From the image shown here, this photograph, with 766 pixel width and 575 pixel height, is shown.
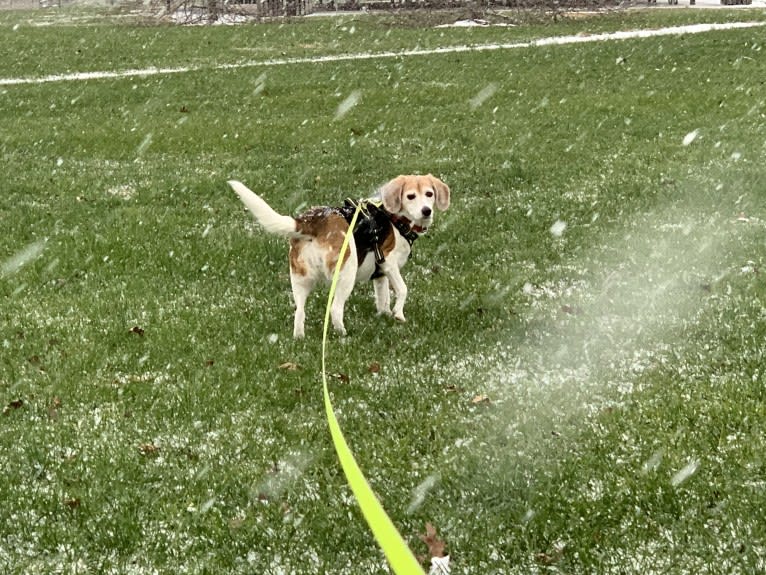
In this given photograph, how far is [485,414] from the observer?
582 centimetres

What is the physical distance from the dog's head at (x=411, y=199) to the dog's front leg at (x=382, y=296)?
702 mm

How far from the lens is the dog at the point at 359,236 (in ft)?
23.1

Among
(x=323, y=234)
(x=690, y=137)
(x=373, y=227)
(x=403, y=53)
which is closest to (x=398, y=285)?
(x=373, y=227)

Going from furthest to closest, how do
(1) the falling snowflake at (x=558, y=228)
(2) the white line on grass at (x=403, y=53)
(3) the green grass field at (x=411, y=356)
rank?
1. (2) the white line on grass at (x=403, y=53)
2. (1) the falling snowflake at (x=558, y=228)
3. (3) the green grass field at (x=411, y=356)

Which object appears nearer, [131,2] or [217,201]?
[217,201]

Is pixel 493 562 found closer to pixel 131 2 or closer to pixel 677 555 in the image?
pixel 677 555

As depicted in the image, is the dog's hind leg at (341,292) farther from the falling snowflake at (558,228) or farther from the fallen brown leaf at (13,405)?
the falling snowflake at (558,228)

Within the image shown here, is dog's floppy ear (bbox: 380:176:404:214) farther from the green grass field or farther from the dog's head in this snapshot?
the green grass field

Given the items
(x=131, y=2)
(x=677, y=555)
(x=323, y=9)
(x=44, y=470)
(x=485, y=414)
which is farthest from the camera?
(x=131, y=2)

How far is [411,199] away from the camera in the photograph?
24.1 feet

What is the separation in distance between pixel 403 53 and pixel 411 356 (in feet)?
77.5

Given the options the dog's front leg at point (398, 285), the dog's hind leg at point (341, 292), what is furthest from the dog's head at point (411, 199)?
the dog's hind leg at point (341, 292)

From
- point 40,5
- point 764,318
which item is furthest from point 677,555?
point 40,5

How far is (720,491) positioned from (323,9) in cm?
4782
